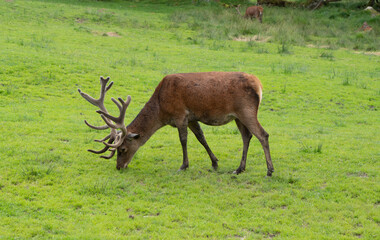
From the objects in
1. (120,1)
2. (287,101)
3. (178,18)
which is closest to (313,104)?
(287,101)

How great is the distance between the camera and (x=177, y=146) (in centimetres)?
1080

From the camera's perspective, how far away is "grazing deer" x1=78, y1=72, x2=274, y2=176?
340 inches

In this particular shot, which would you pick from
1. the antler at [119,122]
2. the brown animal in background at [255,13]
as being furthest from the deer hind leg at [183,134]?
the brown animal in background at [255,13]

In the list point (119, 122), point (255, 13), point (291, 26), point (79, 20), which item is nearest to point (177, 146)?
point (119, 122)

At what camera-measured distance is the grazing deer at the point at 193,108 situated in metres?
A: 8.63

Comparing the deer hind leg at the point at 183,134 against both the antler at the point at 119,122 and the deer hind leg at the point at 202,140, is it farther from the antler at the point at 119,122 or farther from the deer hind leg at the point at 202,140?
the antler at the point at 119,122

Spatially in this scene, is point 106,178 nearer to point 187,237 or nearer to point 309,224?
point 187,237

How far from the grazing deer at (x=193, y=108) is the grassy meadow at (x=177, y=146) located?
1.99 feet

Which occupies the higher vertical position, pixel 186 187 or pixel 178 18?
pixel 178 18

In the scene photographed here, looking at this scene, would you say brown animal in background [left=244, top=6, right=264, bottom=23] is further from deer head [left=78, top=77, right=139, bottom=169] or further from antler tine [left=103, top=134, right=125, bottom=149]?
antler tine [left=103, top=134, right=125, bottom=149]

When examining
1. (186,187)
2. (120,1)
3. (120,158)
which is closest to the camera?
(186,187)

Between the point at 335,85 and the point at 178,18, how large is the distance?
52.3ft

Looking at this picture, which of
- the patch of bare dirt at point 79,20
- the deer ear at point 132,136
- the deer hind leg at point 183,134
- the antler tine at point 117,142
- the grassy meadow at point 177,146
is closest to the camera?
the grassy meadow at point 177,146

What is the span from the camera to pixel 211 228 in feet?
21.5
